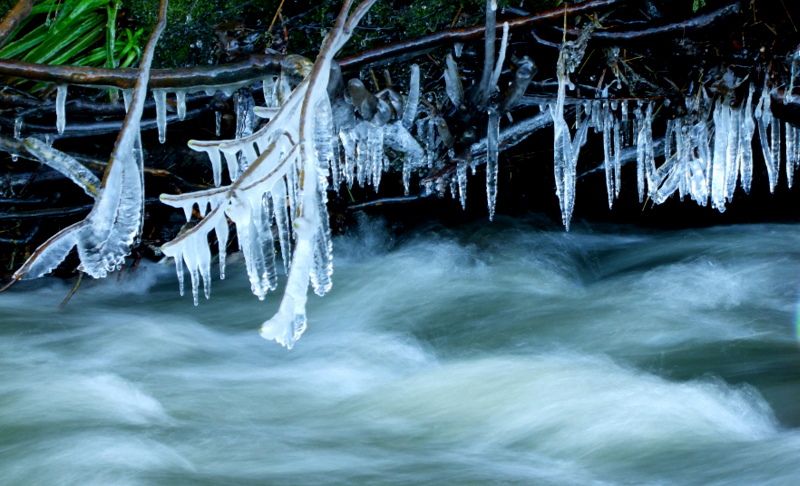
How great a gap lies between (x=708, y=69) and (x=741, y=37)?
0.18 meters

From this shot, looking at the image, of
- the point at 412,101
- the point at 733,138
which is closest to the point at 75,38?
the point at 412,101

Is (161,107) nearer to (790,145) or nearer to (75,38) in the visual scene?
(75,38)

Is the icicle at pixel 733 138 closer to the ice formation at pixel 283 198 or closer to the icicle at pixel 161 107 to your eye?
the ice formation at pixel 283 198

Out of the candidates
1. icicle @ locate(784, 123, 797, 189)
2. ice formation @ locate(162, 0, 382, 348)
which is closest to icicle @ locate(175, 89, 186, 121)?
ice formation @ locate(162, 0, 382, 348)

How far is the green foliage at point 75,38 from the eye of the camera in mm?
4645

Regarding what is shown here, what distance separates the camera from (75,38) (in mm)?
4734

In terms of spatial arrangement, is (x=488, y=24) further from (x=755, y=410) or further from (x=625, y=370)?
(x=755, y=410)

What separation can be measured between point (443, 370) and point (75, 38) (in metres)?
2.54

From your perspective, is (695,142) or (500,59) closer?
(500,59)

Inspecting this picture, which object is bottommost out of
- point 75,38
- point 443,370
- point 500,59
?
point 443,370

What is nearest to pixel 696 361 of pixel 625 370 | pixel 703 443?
pixel 625 370

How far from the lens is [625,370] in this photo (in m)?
3.62

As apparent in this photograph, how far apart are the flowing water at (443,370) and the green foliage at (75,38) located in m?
1.15

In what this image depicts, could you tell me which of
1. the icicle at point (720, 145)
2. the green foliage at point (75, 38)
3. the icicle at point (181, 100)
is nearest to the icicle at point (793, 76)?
the icicle at point (720, 145)
